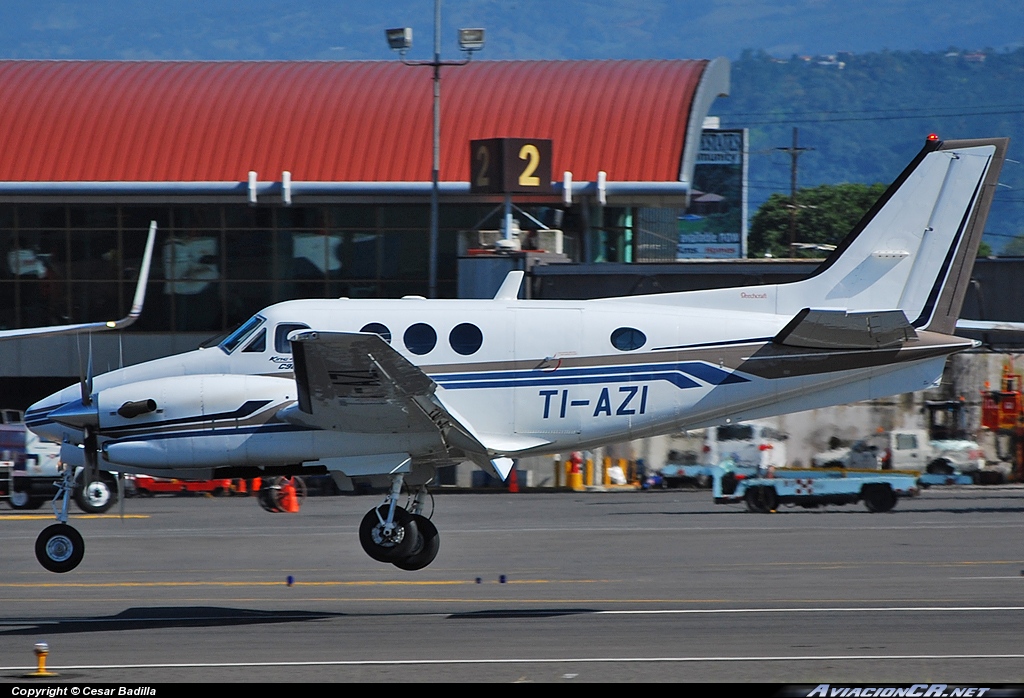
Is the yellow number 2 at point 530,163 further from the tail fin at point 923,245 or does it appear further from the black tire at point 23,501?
the tail fin at point 923,245

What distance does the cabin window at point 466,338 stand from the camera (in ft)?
54.5

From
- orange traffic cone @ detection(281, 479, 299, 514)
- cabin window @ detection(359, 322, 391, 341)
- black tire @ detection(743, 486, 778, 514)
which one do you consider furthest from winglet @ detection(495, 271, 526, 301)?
orange traffic cone @ detection(281, 479, 299, 514)

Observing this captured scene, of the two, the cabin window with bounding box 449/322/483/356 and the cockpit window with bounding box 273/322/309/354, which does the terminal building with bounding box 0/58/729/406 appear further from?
the cockpit window with bounding box 273/322/309/354

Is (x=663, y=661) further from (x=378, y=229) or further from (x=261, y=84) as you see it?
(x=261, y=84)

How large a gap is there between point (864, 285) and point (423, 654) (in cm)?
820

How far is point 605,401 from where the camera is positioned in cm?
1683

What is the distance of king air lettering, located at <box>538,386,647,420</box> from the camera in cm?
1681

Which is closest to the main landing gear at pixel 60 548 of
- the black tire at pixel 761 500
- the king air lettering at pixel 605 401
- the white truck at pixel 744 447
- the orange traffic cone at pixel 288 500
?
the king air lettering at pixel 605 401

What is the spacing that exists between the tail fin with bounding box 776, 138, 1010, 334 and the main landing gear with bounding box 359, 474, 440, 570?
234 inches

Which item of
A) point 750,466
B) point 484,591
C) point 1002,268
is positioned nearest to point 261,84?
point 750,466

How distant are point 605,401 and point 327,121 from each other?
33.4 meters

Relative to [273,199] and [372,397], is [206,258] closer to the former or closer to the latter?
[273,199]

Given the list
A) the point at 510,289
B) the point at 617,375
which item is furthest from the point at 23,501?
the point at 617,375

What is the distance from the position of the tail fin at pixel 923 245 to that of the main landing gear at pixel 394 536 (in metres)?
5.95
